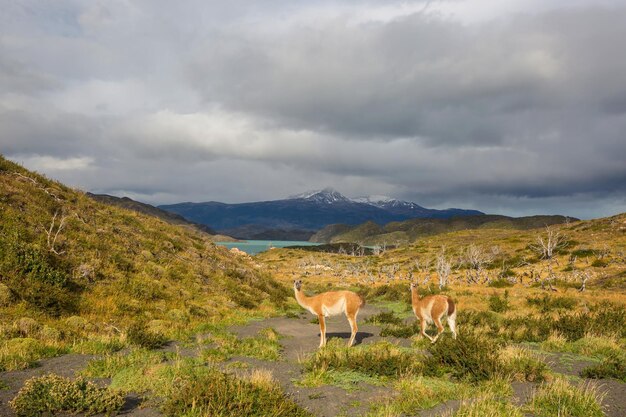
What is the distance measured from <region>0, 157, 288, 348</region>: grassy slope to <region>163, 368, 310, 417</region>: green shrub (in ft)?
24.5

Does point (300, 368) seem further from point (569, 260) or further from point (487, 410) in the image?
point (569, 260)

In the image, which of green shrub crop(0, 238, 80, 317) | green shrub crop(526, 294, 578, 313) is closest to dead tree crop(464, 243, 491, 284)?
green shrub crop(526, 294, 578, 313)

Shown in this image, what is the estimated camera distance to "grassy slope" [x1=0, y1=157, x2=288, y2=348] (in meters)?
13.3

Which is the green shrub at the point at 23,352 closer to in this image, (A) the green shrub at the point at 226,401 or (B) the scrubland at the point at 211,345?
(B) the scrubland at the point at 211,345

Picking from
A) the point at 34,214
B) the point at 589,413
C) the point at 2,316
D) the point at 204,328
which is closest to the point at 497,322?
the point at 589,413

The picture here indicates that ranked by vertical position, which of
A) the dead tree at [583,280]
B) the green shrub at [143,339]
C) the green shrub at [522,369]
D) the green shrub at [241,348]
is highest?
the green shrub at [522,369]

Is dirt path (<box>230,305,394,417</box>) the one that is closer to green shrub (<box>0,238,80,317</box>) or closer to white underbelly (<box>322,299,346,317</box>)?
white underbelly (<box>322,299,346,317</box>)

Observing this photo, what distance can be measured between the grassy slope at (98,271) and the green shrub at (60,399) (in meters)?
5.46

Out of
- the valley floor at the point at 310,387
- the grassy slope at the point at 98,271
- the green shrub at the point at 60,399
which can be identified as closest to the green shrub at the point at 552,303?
the valley floor at the point at 310,387

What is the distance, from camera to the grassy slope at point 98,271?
43.7ft

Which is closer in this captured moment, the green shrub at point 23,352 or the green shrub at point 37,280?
the green shrub at point 23,352

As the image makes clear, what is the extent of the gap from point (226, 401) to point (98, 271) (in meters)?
13.8

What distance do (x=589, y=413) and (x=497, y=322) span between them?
11732mm

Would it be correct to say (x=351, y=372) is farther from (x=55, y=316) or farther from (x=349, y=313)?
(x=55, y=316)
